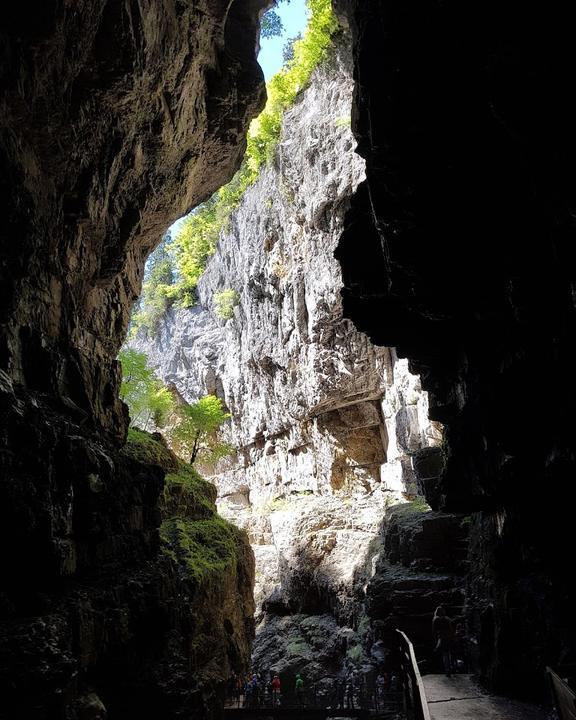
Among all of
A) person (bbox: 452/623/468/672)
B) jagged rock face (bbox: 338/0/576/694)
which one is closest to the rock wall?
person (bbox: 452/623/468/672)

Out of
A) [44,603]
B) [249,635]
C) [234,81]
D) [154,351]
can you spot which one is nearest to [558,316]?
[44,603]

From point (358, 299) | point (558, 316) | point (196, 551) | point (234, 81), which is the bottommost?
point (196, 551)

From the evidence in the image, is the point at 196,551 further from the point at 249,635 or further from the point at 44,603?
the point at 44,603

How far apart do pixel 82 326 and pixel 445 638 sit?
1130cm

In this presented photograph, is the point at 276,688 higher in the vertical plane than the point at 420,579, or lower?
lower

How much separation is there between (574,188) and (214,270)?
35.3 metres

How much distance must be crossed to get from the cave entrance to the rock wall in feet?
0.31

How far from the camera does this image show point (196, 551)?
1465cm

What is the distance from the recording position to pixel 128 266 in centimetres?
1493

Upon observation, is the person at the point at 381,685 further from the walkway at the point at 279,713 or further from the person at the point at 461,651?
the person at the point at 461,651

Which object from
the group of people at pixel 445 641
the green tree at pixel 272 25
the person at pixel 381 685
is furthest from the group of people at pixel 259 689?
the green tree at pixel 272 25

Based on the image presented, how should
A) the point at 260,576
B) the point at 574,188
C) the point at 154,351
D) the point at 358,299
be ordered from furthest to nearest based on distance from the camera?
the point at 154,351, the point at 260,576, the point at 358,299, the point at 574,188

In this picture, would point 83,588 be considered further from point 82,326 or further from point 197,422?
point 197,422

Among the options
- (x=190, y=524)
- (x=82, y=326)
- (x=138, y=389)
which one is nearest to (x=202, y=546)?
(x=190, y=524)
